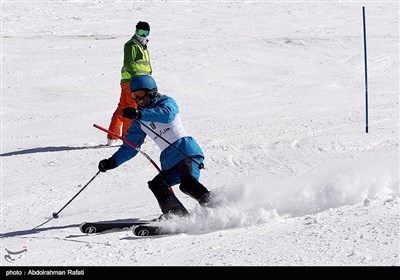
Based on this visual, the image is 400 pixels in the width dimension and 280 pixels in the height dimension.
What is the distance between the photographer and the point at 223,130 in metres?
11.0

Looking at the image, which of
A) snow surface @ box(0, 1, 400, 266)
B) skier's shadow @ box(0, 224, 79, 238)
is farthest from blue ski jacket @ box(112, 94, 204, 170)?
skier's shadow @ box(0, 224, 79, 238)

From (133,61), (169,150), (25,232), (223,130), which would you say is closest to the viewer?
(169,150)

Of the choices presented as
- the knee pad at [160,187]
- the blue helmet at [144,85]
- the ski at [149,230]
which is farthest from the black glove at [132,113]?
the ski at [149,230]

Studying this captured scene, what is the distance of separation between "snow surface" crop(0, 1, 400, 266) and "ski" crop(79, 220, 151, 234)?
113 millimetres

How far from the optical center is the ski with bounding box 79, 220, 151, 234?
6176 millimetres

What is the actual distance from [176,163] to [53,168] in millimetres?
3658

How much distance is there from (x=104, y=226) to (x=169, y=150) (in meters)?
0.93

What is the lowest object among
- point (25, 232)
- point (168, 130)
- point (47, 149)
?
point (47, 149)

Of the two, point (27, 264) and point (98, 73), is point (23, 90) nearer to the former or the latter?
point (98, 73)

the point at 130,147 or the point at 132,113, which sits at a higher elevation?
the point at 132,113

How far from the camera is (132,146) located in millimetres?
6480

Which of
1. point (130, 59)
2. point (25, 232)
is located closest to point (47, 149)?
point (130, 59)

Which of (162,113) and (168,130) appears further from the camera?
(168,130)

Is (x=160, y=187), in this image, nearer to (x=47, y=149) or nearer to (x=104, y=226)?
(x=104, y=226)
